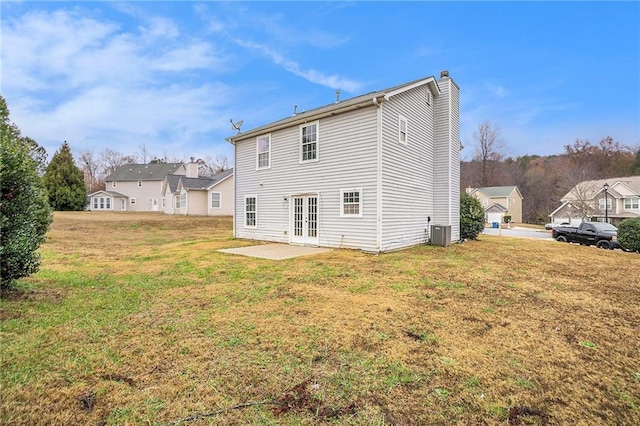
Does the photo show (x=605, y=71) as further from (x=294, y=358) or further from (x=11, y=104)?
(x=11, y=104)

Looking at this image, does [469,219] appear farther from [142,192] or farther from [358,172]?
[142,192]

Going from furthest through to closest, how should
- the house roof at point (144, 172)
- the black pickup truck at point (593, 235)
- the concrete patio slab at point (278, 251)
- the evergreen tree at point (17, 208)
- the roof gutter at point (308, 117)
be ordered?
the house roof at point (144, 172)
the black pickup truck at point (593, 235)
the roof gutter at point (308, 117)
the concrete patio slab at point (278, 251)
the evergreen tree at point (17, 208)

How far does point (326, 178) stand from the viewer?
1124 centimetres

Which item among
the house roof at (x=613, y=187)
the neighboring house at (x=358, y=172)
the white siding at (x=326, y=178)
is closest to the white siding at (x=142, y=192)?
the neighboring house at (x=358, y=172)

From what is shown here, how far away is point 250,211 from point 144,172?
3718 cm

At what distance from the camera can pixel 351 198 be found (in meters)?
10.6

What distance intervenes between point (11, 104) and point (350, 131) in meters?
11.3

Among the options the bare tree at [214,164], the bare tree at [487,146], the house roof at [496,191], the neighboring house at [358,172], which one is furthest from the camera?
the bare tree at [214,164]

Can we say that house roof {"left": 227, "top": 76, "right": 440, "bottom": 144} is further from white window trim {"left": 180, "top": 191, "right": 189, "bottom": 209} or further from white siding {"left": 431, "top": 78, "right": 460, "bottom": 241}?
white window trim {"left": 180, "top": 191, "right": 189, "bottom": 209}

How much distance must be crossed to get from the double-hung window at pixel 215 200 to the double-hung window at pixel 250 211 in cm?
1870

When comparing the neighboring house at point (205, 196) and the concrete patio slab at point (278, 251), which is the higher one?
the neighboring house at point (205, 196)

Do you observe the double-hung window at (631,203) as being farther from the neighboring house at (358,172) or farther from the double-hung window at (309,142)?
the double-hung window at (309,142)

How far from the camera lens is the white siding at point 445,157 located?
13.1 meters

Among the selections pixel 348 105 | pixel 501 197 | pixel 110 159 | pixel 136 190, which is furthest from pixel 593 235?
pixel 110 159
